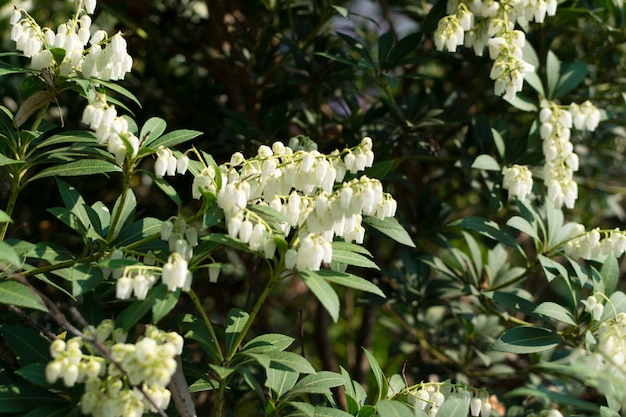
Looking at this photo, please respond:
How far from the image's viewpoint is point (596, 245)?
2.28 meters

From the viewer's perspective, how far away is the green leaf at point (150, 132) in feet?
6.35

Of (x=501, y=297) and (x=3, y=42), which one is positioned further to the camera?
(x=3, y=42)

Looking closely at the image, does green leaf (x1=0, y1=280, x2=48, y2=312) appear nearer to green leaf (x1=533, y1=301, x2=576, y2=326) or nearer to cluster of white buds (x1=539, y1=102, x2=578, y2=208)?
green leaf (x1=533, y1=301, x2=576, y2=326)

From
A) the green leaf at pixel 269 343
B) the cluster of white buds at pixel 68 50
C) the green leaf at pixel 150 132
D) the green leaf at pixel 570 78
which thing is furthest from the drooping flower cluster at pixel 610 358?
the cluster of white buds at pixel 68 50

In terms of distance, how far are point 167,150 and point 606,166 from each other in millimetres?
3366

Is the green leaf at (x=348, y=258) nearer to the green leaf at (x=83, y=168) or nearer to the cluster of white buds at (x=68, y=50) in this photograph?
the green leaf at (x=83, y=168)

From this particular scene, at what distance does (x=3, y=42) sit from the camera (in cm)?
435

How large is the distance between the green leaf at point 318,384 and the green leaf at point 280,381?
2 cm

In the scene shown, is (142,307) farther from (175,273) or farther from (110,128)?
(110,128)

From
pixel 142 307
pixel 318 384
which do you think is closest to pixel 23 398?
pixel 142 307

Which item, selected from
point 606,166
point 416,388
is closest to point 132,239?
point 416,388

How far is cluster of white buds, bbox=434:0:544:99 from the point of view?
7.97ft

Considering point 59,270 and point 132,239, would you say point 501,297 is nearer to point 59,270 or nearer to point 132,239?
point 132,239

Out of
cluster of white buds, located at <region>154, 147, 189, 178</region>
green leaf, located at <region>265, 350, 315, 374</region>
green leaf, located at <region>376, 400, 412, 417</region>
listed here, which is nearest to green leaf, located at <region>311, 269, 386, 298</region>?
green leaf, located at <region>265, 350, 315, 374</region>
